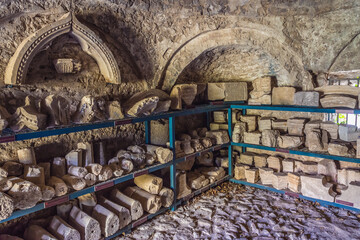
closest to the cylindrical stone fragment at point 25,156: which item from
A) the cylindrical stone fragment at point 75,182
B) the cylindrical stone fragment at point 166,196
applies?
the cylindrical stone fragment at point 75,182

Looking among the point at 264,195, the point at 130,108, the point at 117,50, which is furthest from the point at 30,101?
the point at 264,195

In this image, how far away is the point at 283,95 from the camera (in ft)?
17.2

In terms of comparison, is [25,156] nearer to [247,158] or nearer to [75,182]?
[75,182]

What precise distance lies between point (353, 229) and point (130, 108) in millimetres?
3630

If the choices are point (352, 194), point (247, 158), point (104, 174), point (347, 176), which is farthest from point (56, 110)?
point (347, 176)

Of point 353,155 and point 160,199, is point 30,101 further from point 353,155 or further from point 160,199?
point 353,155

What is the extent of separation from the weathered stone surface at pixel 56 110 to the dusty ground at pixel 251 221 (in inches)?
74.4

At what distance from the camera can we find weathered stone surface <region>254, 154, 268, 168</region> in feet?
18.3

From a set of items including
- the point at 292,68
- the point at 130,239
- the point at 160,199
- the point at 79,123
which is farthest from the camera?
the point at 292,68

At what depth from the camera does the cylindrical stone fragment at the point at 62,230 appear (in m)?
3.25

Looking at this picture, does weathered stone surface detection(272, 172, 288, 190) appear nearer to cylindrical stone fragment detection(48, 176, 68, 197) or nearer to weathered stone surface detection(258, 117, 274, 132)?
weathered stone surface detection(258, 117, 274, 132)

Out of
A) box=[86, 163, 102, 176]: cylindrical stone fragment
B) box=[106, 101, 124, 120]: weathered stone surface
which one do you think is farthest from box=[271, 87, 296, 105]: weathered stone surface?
box=[86, 163, 102, 176]: cylindrical stone fragment

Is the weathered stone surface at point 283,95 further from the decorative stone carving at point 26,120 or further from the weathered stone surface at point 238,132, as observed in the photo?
the decorative stone carving at point 26,120

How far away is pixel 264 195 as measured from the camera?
518cm
